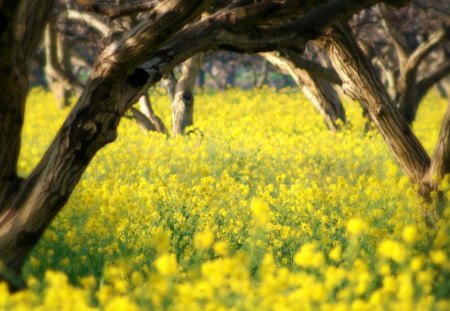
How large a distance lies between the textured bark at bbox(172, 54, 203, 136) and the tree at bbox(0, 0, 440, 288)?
8.24 m

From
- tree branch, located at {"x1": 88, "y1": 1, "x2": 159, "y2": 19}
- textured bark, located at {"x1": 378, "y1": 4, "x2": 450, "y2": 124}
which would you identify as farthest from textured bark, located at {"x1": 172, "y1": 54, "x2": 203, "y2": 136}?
tree branch, located at {"x1": 88, "y1": 1, "x2": 159, "y2": 19}

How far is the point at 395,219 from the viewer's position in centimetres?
642

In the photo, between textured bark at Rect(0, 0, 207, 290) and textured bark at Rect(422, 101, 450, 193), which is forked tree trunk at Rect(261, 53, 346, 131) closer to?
textured bark at Rect(422, 101, 450, 193)

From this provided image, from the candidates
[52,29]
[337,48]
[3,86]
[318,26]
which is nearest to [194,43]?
[318,26]

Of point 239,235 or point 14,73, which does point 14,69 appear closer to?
point 14,73

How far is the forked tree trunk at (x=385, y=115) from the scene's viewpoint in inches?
275

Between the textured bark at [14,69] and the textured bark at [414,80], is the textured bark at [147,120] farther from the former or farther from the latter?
the textured bark at [14,69]

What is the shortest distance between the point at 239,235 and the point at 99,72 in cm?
215

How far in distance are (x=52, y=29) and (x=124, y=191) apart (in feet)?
28.8

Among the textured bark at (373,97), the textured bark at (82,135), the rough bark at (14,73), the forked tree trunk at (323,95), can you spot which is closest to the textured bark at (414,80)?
the forked tree trunk at (323,95)

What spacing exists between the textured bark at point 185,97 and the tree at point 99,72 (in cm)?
824

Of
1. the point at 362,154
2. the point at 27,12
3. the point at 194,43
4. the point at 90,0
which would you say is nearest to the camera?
the point at 27,12

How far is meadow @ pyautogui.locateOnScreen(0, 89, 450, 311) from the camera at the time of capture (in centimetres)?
379

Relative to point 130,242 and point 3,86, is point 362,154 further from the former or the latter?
→ point 3,86
